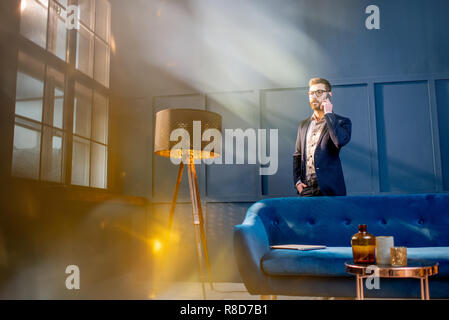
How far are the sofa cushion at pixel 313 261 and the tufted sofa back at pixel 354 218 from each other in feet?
0.87

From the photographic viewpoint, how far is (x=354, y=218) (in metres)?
2.83

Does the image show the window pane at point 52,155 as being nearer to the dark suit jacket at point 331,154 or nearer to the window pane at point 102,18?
the window pane at point 102,18

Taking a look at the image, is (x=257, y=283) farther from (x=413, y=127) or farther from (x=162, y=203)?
(x=413, y=127)

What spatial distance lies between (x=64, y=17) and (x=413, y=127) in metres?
3.64

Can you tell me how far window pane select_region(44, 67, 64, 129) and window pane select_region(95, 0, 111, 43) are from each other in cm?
111

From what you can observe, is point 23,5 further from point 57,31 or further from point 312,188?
point 312,188

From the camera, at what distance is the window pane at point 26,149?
291 cm

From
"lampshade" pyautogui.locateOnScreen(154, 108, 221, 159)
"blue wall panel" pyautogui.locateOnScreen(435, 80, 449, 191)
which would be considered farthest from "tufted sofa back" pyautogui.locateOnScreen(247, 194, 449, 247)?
"blue wall panel" pyautogui.locateOnScreen(435, 80, 449, 191)

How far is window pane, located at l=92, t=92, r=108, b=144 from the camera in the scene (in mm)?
4445

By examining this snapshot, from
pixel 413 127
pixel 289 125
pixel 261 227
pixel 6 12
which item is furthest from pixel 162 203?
pixel 413 127

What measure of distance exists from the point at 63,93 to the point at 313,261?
2736 millimetres

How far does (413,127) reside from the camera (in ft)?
13.6

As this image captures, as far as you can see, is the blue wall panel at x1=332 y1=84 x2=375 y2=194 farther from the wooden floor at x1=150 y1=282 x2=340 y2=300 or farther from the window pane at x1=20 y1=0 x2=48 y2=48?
the window pane at x1=20 y1=0 x2=48 y2=48

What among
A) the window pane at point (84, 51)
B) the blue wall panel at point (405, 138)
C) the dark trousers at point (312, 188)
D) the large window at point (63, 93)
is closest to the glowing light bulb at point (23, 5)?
the large window at point (63, 93)
